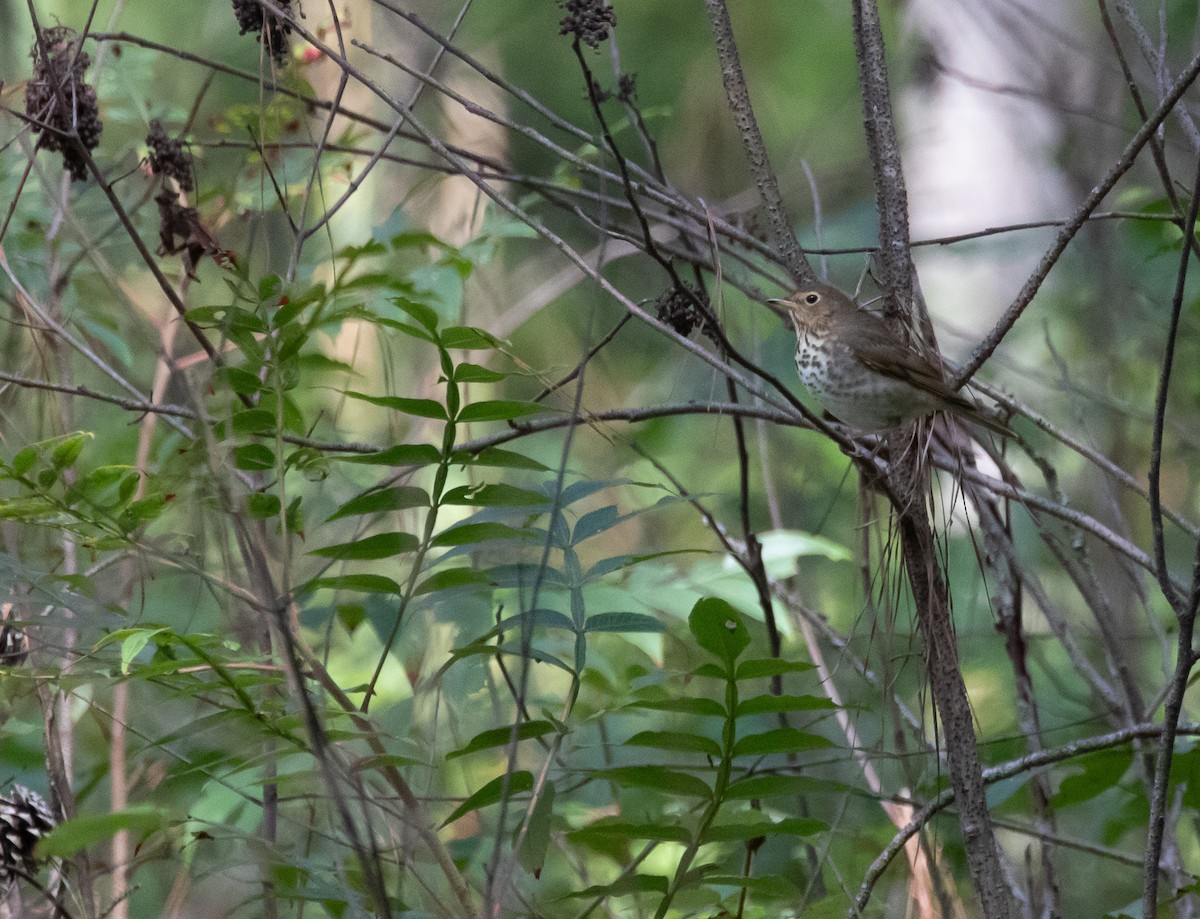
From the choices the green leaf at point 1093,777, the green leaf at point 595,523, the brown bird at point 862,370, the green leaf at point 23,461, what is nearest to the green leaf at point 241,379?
the green leaf at point 23,461

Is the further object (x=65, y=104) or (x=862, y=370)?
(x=862, y=370)

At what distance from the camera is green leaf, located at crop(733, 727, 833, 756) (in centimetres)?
140

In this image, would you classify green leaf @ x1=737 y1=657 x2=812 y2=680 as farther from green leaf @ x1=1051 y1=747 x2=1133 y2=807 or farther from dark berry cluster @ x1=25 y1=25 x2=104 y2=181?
dark berry cluster @ x1=25 y1=25 x2=104 y2=181

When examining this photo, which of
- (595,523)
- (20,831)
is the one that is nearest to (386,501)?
(595,523)

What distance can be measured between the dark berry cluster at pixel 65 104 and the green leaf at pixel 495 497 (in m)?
0.83

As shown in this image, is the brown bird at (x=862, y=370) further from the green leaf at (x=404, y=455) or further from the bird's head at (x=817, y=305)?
the green leaf at (x=404, y=455)

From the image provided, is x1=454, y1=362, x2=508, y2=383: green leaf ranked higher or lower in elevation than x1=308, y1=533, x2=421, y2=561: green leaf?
higher

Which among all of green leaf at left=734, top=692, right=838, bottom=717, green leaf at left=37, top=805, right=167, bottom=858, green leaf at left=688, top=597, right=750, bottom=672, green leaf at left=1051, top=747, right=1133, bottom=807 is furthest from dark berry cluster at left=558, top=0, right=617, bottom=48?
green leaf at left=1051, top=747, right=1133, bottom=807

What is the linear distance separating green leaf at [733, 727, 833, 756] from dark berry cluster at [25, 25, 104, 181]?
4.23 ft

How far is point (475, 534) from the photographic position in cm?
143

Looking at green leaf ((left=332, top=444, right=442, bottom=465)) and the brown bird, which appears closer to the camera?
green leaf ((left=332, top=444, right=442, bottom=465))

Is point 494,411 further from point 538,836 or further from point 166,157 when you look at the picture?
point 166,157

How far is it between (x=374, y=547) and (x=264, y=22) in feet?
2.72

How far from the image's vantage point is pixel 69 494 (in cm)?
139
